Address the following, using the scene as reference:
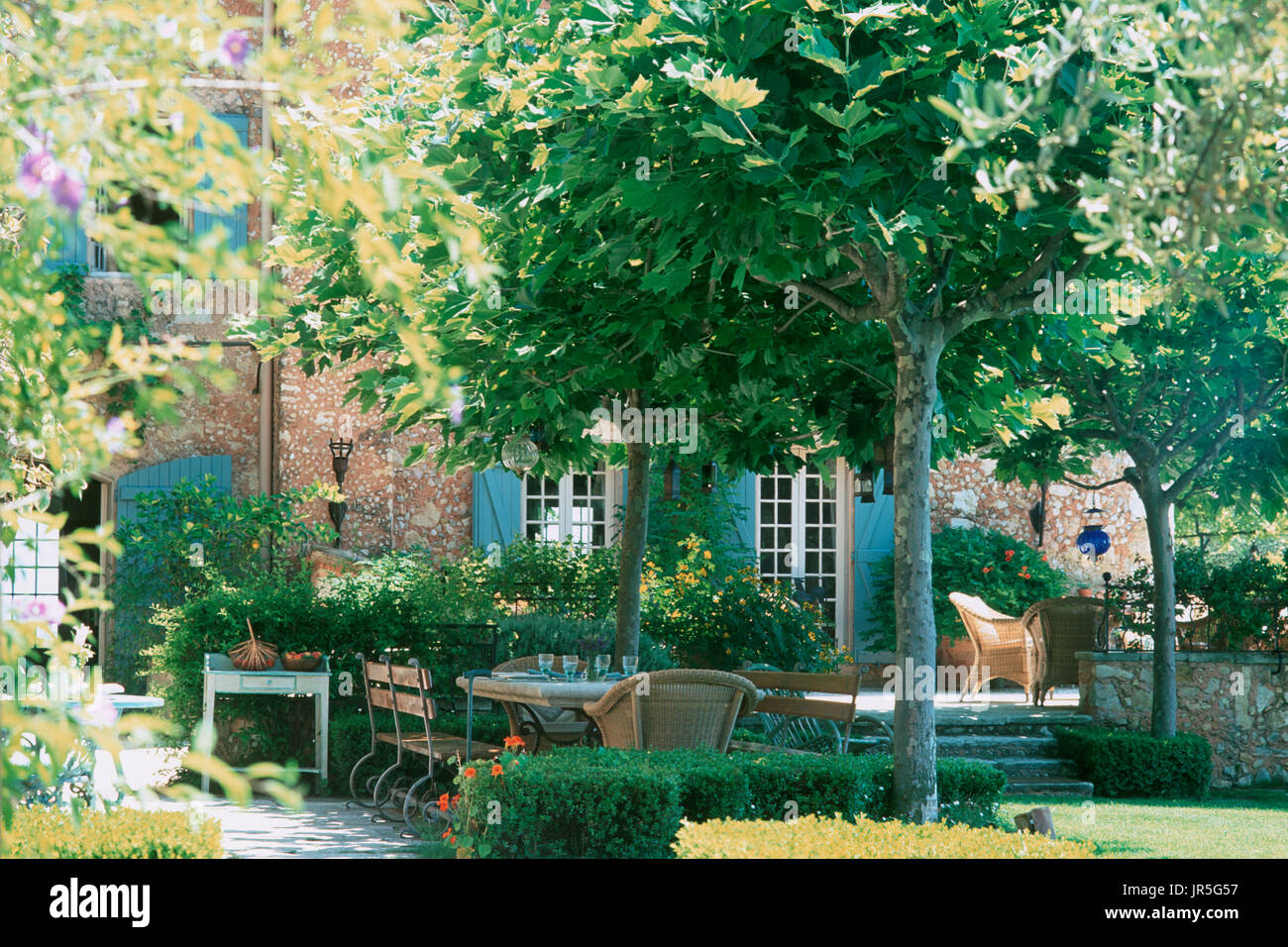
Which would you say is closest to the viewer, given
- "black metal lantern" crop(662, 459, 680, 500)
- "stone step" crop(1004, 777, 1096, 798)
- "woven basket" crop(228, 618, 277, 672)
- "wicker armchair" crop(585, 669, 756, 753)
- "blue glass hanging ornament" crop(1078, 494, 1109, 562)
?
"wicker armchair" crop(585, 669, 756, 753)

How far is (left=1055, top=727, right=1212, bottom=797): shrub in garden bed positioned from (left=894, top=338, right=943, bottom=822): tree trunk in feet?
14.6

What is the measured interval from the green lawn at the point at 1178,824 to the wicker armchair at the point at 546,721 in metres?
2.63

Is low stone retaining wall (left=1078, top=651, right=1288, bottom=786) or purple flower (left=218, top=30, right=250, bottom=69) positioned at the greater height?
purple flower (left=218, top=30, right=250, bottom=69)

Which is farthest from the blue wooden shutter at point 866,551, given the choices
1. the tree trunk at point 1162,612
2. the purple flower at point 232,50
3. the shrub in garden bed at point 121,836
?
the purple flower at point 232,50

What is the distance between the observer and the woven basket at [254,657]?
8.16 m

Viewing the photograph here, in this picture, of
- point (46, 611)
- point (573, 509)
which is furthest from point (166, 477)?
point (46, 611)

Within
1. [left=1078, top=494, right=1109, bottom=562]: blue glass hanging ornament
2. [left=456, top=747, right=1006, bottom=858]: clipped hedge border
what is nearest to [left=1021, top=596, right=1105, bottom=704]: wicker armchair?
[left=1078, top=494, right=1109, bottom=562]: blue glass hanging ornament

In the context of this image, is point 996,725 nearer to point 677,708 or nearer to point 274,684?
point 677,708

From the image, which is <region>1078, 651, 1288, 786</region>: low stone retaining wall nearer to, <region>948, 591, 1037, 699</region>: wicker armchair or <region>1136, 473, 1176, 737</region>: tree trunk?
<region>1136, 473, 1176, 737</region>: tree trunk

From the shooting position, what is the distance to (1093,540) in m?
14.3

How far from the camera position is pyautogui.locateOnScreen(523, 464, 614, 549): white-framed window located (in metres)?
13.5

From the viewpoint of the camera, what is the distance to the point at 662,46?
470 cm
